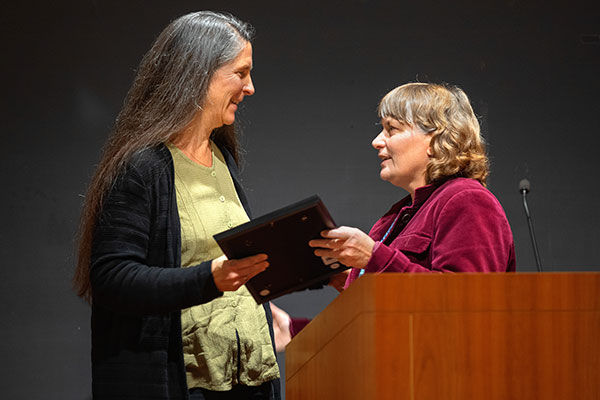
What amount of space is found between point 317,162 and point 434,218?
2.35 metres

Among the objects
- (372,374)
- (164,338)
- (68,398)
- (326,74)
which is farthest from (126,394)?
(326,74)

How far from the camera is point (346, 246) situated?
1574 mm

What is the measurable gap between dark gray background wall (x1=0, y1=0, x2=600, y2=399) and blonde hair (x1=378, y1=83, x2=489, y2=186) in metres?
2.04

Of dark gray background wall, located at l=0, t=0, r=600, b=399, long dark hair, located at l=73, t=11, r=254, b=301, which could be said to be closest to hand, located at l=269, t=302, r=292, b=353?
long dark hair, located at l=73, t=11, r=254, b=301

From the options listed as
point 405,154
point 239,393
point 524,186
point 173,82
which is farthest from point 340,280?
point 524,186

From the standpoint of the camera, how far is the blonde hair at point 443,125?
1897 millimetres

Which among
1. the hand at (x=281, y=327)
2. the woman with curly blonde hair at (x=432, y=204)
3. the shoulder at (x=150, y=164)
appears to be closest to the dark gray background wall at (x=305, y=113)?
the hand at (x=281, y=327)

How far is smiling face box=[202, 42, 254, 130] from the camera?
6.24 feet

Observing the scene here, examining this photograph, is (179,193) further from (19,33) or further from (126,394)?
(19,33)

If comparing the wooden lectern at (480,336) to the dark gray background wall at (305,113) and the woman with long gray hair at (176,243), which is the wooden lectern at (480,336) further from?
the dark gray background wall at (305,113)

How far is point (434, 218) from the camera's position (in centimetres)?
174

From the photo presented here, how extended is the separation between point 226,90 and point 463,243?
749mm

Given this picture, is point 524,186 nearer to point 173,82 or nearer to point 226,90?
point 226,90

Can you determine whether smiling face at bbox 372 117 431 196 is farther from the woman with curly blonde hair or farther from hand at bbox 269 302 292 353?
hand at bbox 269 302 292 353
